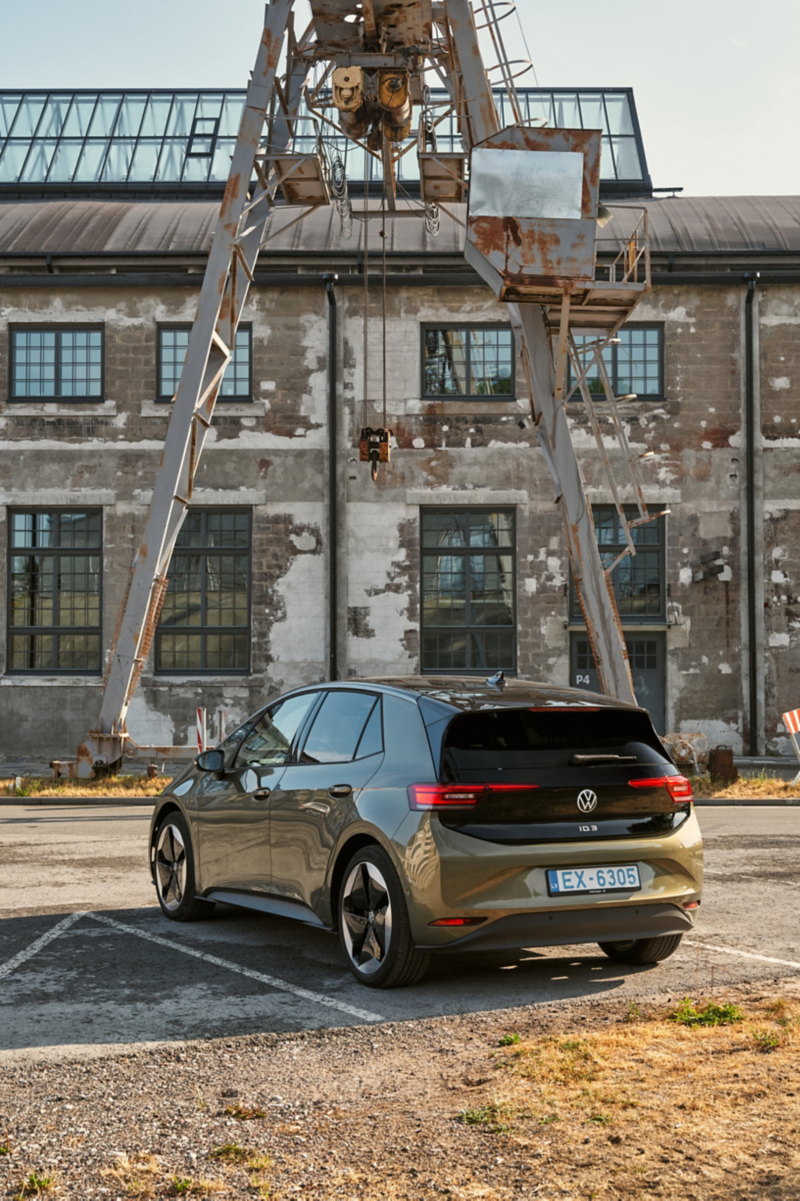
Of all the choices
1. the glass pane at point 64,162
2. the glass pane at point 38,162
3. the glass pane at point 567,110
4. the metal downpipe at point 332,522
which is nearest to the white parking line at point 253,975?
the metal downpipe at point 332,522

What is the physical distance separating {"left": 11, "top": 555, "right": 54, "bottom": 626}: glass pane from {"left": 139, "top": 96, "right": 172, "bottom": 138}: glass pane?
15658 mm

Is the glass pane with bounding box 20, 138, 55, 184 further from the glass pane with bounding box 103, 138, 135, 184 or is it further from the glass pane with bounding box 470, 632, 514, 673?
the glass pane with bounding box 470, 632, 514, 673

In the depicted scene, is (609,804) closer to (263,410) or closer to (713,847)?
Result: (713,847)

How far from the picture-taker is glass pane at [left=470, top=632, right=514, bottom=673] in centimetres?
2309

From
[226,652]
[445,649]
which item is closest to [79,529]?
[226,652]

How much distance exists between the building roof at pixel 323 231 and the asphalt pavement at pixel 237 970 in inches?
675

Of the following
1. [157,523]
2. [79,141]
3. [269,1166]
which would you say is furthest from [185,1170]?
[79,141]

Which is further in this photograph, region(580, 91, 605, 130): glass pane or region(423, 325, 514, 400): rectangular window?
region(580, 91, 605, 130): glass pane

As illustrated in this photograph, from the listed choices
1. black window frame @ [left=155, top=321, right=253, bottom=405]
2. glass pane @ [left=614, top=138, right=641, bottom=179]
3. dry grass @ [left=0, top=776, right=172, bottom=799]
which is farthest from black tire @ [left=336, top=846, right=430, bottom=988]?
glass pane @ [left=614, top=138, right=641, bottom=179]

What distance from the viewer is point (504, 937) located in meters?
5.78

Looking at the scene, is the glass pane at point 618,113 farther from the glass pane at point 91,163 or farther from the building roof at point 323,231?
the glass pane at point 91,163

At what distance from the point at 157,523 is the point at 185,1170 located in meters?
13.4

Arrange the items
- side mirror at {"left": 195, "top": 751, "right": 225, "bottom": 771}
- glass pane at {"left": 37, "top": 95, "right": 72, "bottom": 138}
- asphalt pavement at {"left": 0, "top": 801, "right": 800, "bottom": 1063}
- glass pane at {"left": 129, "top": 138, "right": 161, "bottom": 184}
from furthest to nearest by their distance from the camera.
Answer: glass pane at {"left": 37, "top": 95, "right": 72, "bottom": 138}, glass pane at {"left": 129, "top": 138, "right": 161, "bottom": 184}, side mirror at {"left": 195, "top": 751, "right": 225, "bottom": 771}, asphalt pavement at {"left": 0, "top": 801, "right": 800, "bottom": 1063}

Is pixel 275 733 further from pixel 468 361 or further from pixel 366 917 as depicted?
pixel 468 361
